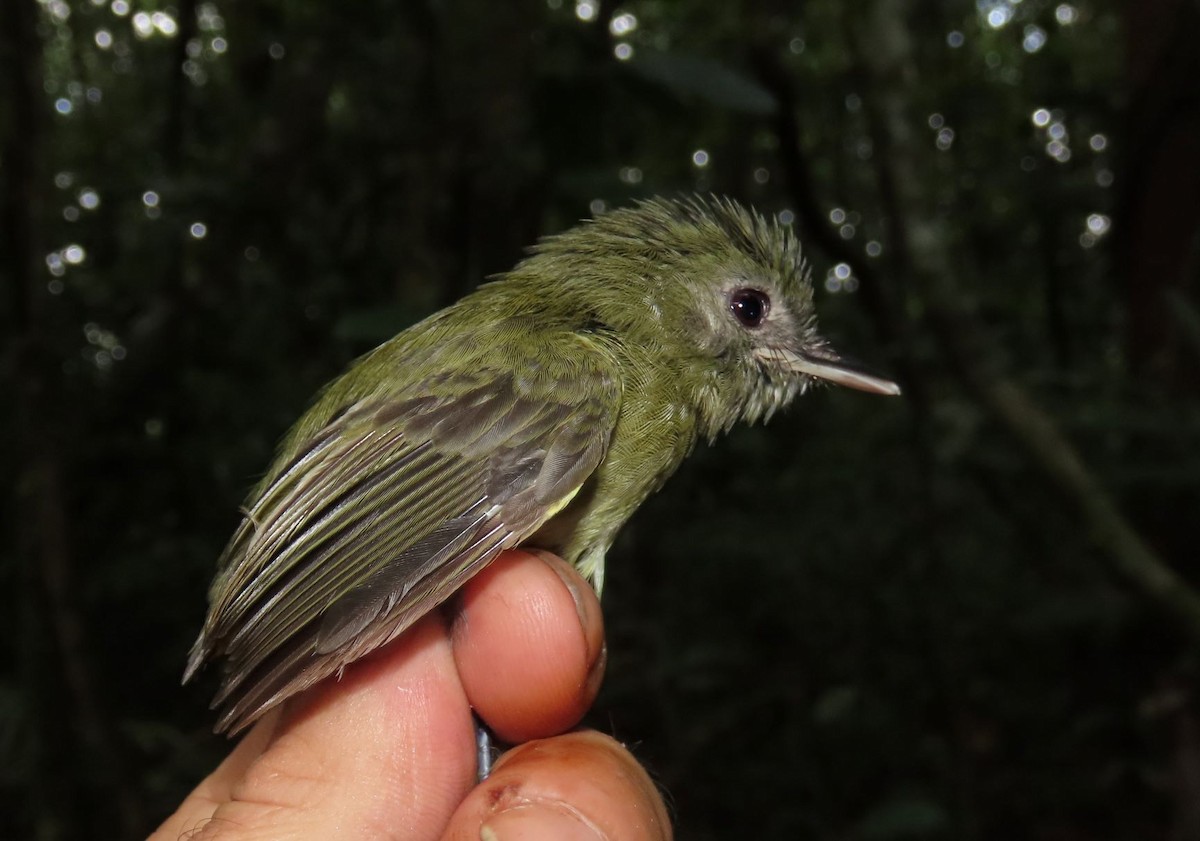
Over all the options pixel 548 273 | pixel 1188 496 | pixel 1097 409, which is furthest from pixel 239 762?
pixel 1188 496

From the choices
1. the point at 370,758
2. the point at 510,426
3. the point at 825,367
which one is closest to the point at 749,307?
the point at 825,367

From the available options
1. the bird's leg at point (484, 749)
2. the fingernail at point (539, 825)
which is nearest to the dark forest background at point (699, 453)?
the bird's leg at point (484, 749)

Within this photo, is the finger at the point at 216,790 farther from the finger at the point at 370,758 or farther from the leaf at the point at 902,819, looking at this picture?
the leaf at the point at 902,819

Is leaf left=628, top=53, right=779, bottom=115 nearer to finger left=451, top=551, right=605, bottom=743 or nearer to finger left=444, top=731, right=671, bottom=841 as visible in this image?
finger left=451, top=551, right=605, bottom=743

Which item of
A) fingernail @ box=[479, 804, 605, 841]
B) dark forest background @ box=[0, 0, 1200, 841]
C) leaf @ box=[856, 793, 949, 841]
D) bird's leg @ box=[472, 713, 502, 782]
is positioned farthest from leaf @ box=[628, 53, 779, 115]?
leaf @ box=[856, 793, 949, 841]

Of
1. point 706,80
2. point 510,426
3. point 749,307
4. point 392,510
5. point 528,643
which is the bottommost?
point 528,643

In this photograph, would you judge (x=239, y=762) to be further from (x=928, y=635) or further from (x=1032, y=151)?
(x=1032, y=151)

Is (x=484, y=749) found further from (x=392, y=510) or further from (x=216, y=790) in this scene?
(x=392, y=510)
